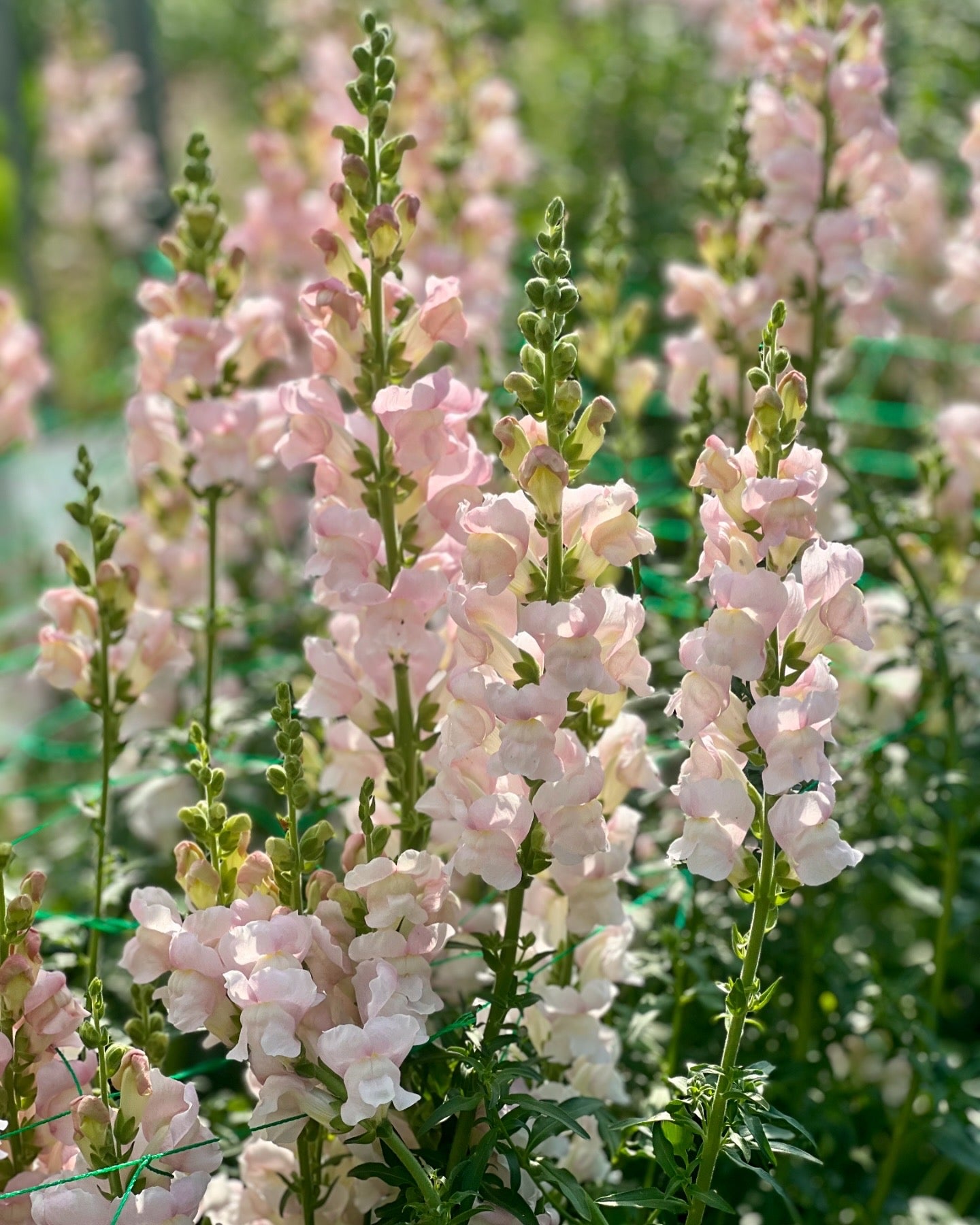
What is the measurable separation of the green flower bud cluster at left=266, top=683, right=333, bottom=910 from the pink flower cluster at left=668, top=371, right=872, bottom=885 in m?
0.33

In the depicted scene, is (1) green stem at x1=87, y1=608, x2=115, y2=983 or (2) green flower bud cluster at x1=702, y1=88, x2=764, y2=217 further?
(2) green flower bud cluster at x1=702, y1=88, x2=764, y2=217

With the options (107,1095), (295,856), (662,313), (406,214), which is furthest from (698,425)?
(662,313)

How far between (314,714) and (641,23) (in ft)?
19.8

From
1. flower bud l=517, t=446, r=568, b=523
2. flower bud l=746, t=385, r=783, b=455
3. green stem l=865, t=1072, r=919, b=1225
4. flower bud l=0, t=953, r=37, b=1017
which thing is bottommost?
green stem l=865, t=1072, r=919, b=1225

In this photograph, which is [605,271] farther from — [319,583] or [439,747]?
[439,747]

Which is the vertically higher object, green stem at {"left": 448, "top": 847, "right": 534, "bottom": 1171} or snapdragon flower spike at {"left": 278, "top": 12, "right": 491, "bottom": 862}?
snapdragon flower spike at {"left": 278, "top": 12, "right": 491, "bottom": 862}

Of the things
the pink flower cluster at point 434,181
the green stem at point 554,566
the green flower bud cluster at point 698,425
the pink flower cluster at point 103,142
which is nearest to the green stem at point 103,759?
the green stem at point 554,566

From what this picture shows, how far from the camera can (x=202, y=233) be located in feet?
6.47

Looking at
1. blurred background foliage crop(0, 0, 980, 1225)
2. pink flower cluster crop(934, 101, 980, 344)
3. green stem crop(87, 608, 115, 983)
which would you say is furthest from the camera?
pink flower cluster crop(934, 101, 980, 344)

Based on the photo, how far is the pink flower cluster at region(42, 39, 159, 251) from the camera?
214 inches

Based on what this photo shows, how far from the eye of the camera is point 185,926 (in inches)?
53.9

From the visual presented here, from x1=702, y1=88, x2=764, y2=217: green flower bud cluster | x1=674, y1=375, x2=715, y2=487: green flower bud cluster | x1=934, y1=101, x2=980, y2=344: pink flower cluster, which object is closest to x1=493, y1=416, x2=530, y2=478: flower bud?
x1=674, y1=375, x2=715, y2=487: green flower bud cluster

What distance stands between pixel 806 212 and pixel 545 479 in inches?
46.2

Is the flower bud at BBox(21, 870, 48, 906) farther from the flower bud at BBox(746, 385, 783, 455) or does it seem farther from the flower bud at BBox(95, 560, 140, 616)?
the flower bud at BBox(746, 385, 783, 455)
